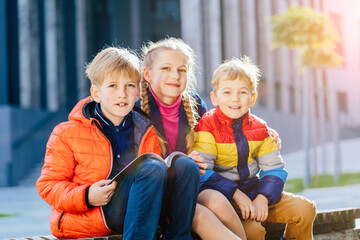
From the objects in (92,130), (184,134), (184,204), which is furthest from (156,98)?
A: (184,204)

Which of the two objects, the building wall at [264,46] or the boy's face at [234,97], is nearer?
the boy's face at [234,97]

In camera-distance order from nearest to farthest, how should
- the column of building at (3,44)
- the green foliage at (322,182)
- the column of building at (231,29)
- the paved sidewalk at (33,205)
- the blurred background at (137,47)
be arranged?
1. the paved sidewalk at (33,205)
2. the green foliage at (322,182)
3. the blurred background at (137,47)
4. the column of building at (3,44)
5. the column of building at (231,29)

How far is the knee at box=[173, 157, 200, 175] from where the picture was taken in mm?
2365

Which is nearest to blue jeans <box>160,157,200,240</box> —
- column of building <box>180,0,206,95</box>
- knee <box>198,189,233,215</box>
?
knee <box>198,189,233,215</box>

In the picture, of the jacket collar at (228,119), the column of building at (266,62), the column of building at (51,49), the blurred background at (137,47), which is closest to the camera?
the jacket collar at (228,119)

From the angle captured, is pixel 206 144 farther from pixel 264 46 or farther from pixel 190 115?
pixel 264 46

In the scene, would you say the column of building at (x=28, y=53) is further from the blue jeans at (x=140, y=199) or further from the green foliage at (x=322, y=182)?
the blue jeans at (x=140, y=199)

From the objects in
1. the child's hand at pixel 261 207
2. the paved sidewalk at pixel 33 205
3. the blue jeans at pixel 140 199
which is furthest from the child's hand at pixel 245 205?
the paved sidewalk at pixel 33 205

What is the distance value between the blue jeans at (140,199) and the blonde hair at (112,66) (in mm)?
529

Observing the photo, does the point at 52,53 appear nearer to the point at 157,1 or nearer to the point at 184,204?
the point at 157,1

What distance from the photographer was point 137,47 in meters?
22.1

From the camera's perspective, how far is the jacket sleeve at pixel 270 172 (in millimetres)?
2799

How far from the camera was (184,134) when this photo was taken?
117 inches

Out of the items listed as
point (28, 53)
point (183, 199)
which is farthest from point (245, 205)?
point (28, 53)
